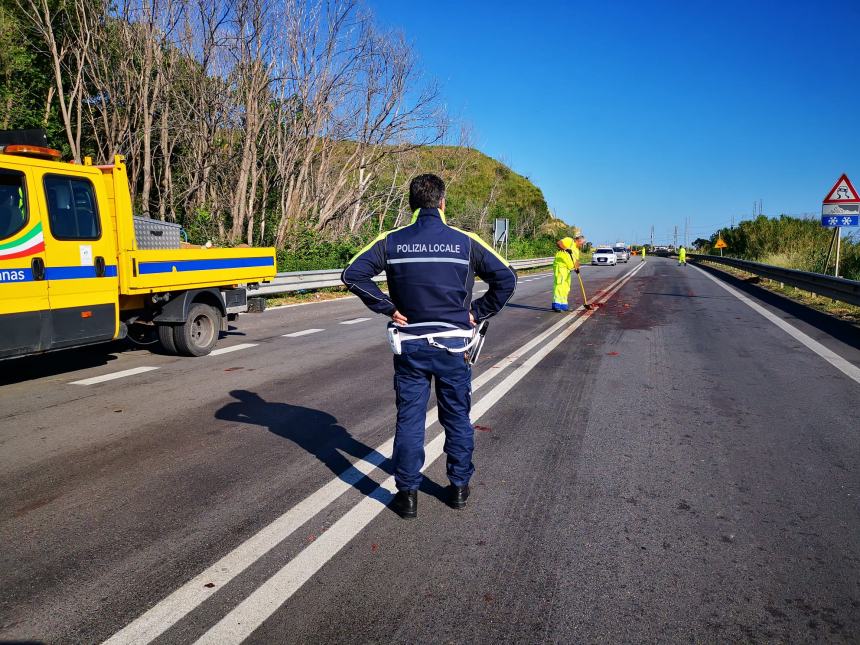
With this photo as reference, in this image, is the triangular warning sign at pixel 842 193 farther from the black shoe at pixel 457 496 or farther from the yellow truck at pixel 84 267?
the black shoe at pixel 457 496

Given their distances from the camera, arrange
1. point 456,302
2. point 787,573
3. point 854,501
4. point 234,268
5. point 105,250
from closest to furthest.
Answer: point 787,573 < point 456,302 < point 854,501 < point 105,250 < point 234,268

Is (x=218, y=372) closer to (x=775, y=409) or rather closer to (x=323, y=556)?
(x=323, y=556)

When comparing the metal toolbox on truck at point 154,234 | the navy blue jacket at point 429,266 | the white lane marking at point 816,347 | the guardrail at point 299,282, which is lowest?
the white lane marking at point 816,347

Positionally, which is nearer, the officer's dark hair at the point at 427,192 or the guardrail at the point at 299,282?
the officer's dark hair at the point at 427,192

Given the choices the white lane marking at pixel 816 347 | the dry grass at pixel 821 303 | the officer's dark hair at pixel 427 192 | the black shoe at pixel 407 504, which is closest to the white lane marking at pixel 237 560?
the black shoe at pixel 407 504

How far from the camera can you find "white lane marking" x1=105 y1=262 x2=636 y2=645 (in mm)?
2615

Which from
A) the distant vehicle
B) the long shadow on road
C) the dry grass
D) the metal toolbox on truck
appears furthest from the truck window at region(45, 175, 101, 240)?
the distant vehicle

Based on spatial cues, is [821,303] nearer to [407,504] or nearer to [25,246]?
[407,504]

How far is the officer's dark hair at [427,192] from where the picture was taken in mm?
3633

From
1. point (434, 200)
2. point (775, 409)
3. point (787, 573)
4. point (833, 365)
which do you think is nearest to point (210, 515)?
point (434, 200)

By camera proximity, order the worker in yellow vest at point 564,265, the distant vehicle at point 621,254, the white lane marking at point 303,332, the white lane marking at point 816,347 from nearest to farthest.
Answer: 1. the white lane marking at point 816,347
2. the white lane marking at point 303,332
3. the worker in yellow vest at point 564,265
4. the distant vehicle at point 621,254

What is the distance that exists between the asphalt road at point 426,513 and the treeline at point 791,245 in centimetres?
1961

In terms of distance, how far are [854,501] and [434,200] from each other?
320cm

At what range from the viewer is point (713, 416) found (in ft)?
19.1
